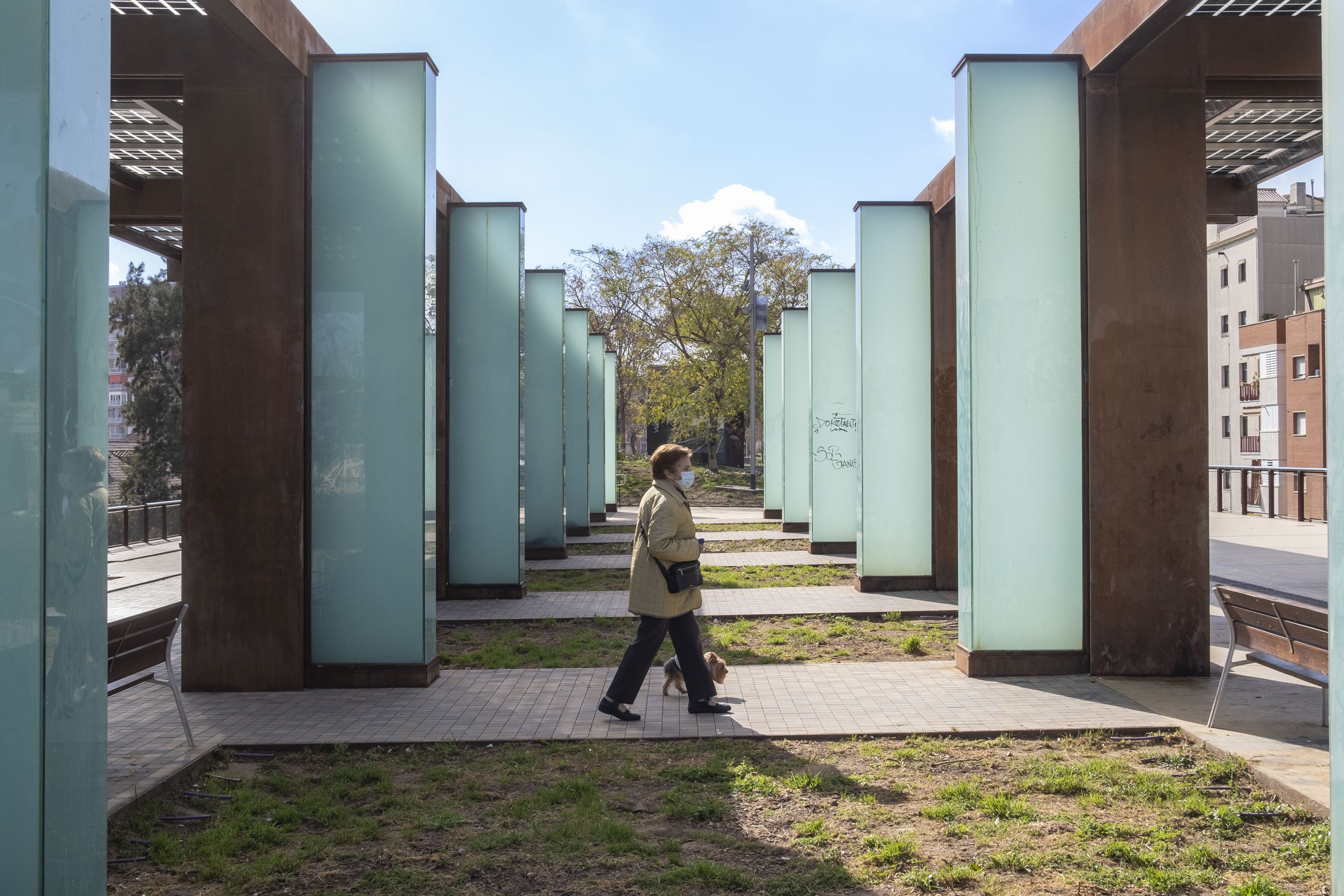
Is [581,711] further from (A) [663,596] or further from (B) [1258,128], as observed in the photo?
(B) [1258,128]

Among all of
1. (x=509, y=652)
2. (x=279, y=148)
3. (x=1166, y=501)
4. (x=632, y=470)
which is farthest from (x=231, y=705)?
(x=632, y=470)

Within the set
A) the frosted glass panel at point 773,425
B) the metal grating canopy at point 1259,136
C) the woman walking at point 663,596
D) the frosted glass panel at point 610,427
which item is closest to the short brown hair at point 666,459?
the woman walking at point 663,596

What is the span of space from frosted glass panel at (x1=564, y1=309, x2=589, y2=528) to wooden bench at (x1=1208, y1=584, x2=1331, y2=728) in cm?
1573

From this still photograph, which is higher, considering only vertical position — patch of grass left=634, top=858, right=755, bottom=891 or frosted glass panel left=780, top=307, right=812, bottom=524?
frosted glass panel left=780, top=307, right=812, bottom=524

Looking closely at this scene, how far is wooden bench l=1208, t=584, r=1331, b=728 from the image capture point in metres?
5.44

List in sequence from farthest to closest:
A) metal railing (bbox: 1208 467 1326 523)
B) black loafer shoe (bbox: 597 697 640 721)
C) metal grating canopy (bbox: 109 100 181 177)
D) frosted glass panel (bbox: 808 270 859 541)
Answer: metal railing (bbox: 1208 467 1326 523) < frosted glass panel (bbox: 808 270 859 541) < metal grating canopy (bbox: 109 100 181 177) < black loafer shoe (bbox: 597 697 640 721)

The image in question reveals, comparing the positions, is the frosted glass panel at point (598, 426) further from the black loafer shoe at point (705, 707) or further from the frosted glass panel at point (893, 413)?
the black loafer shoe at point (705, 707)

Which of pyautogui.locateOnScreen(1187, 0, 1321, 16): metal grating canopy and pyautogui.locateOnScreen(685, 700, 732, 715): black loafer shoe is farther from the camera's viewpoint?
pyautogui.locateOnScreen(1187, 0, 1321, 16): metal grating canopy

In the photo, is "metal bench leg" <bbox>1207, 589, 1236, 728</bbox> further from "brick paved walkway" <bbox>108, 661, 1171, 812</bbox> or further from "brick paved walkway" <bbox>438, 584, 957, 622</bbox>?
"brick paved walkway" <bbox>438, 584, 957, 622</bbox>

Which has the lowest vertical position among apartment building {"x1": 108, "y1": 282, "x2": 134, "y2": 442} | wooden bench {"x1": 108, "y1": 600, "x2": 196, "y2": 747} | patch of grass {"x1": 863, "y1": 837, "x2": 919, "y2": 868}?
patch of grass {"x1": 863, "y1": 837, "x2": 919, "y2": 868}

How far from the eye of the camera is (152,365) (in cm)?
4097

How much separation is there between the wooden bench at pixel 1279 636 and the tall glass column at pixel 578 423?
15765 millimetres

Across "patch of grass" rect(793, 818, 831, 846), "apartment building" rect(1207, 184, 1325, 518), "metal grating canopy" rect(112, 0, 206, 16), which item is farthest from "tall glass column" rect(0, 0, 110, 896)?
"apartment building" rect(1207, 184, 1325, 518)

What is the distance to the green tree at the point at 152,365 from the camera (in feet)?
130
